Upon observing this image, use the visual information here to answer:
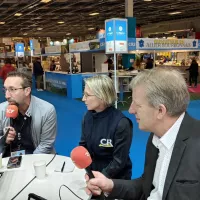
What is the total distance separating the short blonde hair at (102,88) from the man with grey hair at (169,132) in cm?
86

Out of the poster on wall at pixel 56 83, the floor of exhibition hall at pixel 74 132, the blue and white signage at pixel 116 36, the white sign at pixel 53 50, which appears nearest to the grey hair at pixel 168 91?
the floor of exhibition hall at pixel 74 132

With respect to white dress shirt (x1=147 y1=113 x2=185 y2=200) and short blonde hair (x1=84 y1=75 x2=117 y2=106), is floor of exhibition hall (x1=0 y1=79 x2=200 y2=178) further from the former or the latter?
white dress shirt (x1=147 y1=113 x2=185 y2=200)

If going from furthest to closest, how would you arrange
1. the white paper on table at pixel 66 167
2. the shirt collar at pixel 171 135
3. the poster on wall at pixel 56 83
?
the poster on wall at pixel 56 83 → the white paper on table at pixel 66 167 → the shirt collar at pixel 171 135

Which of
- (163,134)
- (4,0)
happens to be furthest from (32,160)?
(4,0)

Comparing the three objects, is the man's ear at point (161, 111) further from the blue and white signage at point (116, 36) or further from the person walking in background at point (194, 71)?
the person walking in background at point (194, 71)

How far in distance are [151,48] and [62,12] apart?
8.41 meters

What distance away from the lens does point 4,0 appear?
12.4 metres

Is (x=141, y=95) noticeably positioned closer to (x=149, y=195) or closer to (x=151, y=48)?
(x=149, y=195)

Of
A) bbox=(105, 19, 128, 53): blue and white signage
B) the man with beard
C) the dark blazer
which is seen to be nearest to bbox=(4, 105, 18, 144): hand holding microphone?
the man with beard

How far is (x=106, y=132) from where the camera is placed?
212 cm

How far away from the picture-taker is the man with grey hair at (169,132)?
Result: 1.10 meters

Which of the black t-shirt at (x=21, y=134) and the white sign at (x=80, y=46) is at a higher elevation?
the white sign at (x=80, y=46)

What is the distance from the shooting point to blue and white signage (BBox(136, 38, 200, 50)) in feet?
29.8

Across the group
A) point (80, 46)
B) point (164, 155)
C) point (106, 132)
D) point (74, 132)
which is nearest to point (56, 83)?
point (80, 46)
